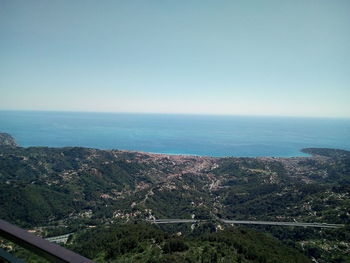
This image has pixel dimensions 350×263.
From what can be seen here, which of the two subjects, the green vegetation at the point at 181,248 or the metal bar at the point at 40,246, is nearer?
the metal bar at the point at 40,246

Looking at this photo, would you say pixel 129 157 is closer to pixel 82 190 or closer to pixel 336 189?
pixel 82 190

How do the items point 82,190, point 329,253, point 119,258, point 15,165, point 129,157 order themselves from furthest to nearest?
1. point 129,157
2. point 15,165
3. point 82,190
4. point 329,253
5. point 119,258

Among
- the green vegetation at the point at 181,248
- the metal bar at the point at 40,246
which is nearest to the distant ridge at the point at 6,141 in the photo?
the green vegetation at the point at 181,248

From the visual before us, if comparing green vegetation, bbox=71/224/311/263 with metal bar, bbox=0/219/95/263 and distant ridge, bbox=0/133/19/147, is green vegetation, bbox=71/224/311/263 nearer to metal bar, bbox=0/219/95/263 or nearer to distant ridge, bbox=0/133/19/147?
metal bar, bbox=0/219/95/263

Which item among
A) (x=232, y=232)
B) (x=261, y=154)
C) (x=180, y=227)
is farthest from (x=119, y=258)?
(x=261, y=154)

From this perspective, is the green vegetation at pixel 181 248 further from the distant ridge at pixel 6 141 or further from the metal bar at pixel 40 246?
the distant ridge at pixel 6 141

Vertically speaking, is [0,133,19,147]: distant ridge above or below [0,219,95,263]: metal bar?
below

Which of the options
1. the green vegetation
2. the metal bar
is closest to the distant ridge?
the green vegetation

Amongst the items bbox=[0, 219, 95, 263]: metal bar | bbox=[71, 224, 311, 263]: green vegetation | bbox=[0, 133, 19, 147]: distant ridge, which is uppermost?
bbox=[0, 219, 95, 263]: metal bar
